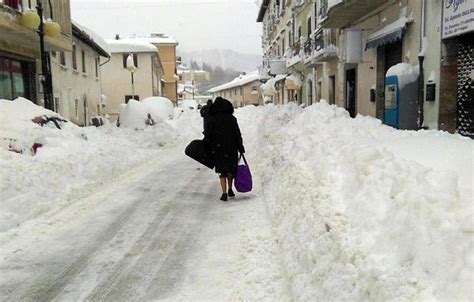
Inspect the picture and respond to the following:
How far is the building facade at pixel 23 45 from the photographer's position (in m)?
11.9

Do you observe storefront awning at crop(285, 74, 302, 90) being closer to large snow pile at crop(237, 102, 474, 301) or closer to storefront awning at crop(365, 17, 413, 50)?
storefront awning at crop(365, 17, 413, 50)

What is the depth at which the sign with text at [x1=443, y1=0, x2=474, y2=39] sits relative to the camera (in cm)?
813

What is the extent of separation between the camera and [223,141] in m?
7.16

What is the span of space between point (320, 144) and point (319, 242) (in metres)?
2.81

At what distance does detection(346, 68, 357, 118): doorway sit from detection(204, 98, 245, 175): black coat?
11.0 meters

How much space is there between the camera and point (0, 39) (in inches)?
504

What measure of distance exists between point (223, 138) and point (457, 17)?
534 cm

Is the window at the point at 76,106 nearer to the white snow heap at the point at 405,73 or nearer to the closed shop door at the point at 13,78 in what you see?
the closed shop door at the point at 13,78

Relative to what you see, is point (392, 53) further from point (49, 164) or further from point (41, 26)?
point (41, 26)

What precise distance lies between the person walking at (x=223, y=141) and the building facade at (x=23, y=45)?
7.01m

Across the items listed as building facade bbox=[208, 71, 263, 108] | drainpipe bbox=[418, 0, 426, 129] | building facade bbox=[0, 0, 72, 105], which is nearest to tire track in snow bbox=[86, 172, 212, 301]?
drainpipe bbox=[418, 0, 426, 129]

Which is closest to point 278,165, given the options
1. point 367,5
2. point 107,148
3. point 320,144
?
point 320,144

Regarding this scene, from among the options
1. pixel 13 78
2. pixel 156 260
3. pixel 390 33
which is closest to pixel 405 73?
pixel 390 33

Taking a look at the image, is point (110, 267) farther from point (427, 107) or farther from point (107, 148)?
point (427, 107)
